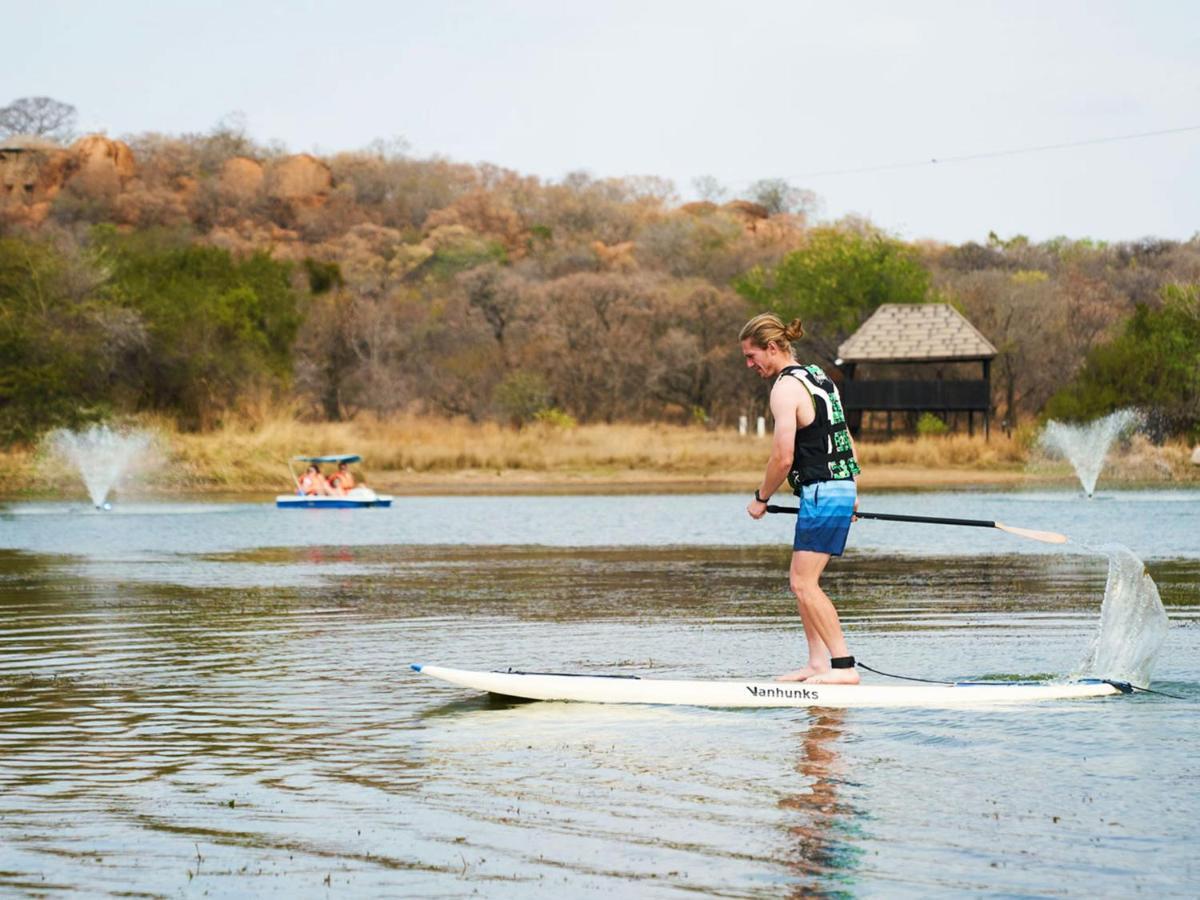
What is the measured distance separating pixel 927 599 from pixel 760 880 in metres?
11.5

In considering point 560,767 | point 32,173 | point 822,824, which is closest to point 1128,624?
point 560,767

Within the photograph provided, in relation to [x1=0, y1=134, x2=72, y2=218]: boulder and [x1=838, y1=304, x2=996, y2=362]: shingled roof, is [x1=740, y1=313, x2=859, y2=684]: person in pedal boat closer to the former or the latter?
[x1=838, y1=304, x2=996, y2=362]: shingled roof

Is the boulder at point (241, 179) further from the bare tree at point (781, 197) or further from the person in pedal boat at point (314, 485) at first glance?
the person in pedal boat at point (314, 485)

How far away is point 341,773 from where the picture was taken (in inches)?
345

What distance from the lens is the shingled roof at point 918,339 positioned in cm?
6319

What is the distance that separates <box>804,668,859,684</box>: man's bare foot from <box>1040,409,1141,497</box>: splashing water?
41869 mm

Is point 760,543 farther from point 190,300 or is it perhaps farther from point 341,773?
point 190,300

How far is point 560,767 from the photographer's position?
29.3 ft

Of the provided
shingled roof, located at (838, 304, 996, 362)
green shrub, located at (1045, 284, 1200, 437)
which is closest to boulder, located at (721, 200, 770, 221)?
shingled roof, located at (838, 304, 996, 362)

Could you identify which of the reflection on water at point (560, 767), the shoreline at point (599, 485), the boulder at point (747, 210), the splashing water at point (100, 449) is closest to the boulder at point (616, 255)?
the boulder at point (747, 210)

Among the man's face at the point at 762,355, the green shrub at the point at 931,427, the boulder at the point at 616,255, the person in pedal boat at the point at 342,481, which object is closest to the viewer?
the man's face at the point at 762,355

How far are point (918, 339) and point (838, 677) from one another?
54604 millimetres

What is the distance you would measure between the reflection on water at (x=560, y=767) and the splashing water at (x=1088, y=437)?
3714 centimetres

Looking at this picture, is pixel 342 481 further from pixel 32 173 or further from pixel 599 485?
pixel 32 173
